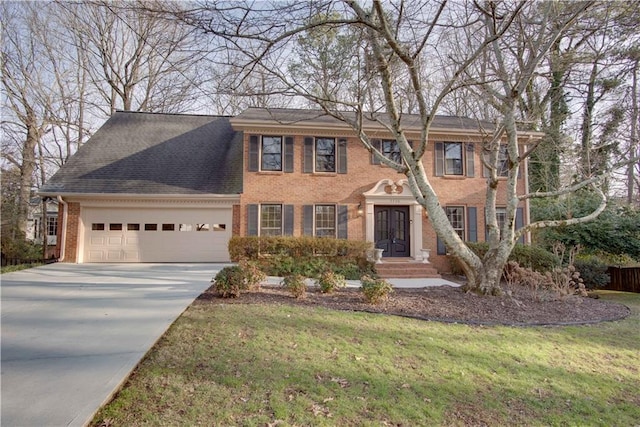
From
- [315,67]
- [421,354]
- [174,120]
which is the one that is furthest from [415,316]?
[174,120]

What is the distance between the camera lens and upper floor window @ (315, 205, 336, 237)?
42.5 ft

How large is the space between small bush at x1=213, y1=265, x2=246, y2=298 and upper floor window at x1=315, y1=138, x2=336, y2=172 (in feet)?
23.3

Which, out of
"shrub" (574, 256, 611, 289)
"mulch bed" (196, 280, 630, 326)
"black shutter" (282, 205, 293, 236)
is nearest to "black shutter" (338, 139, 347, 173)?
"black shutter" (282, 205, 293, 236)

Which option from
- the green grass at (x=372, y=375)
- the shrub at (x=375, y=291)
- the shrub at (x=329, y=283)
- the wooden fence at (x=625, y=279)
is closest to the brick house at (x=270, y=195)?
the wooden fence at (x=625, y=279)


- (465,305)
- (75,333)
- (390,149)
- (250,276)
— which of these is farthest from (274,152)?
(75,333)

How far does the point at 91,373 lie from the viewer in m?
3.61

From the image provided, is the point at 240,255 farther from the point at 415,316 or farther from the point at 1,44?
the point at 1,44

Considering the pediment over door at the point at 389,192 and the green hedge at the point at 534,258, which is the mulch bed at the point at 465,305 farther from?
the pediment over door at the point at 389,192

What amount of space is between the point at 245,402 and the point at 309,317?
2.78 meters

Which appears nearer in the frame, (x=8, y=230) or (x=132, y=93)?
(x=8, y=230)

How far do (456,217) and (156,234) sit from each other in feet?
39.2

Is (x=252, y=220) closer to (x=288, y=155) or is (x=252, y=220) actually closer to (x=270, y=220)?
(x=270, y=220)

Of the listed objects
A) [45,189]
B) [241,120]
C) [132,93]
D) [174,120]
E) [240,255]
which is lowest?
[240,255]

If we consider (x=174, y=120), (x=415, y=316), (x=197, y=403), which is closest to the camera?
(x=197, y=403)
